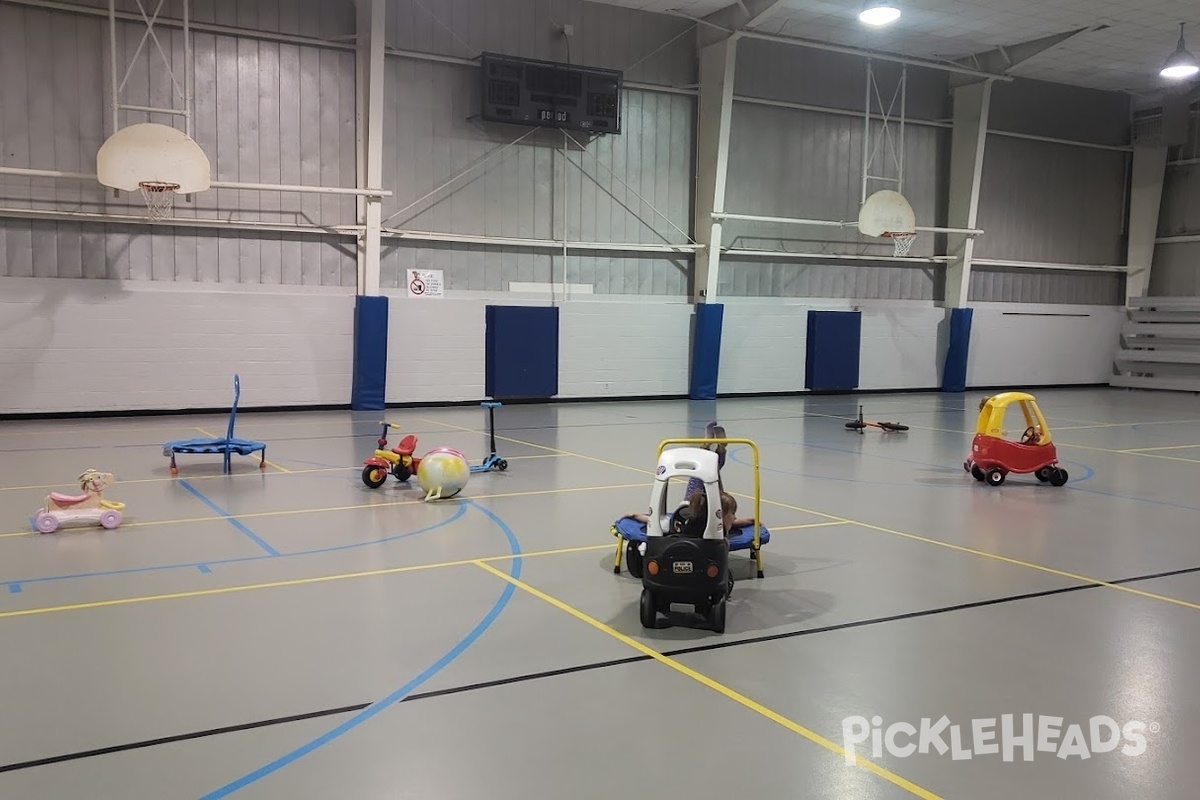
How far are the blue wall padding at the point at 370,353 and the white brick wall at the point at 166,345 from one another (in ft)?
0.94

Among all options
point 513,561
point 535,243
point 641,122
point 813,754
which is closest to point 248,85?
point 535,243

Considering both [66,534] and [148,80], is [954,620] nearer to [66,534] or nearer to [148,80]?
[66,534]

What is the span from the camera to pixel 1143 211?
27078mm

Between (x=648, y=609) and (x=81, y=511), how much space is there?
5.01m

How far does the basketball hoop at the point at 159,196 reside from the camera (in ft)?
45.2

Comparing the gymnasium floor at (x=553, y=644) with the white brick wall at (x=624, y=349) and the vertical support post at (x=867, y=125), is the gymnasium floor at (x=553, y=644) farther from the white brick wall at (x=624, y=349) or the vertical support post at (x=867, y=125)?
the vertical support post at (x=867, y=125)

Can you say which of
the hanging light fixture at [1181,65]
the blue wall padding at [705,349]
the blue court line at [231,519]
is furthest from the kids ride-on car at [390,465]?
the hanging light fixture at [1181,65]

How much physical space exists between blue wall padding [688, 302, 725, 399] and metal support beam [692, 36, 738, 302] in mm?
310

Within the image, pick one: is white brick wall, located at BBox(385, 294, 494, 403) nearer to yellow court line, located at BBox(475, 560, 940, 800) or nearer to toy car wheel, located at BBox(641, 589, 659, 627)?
yellow court line, located at BBox(475, 560, 940, 800)

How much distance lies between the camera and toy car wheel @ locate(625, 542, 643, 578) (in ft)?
21.2

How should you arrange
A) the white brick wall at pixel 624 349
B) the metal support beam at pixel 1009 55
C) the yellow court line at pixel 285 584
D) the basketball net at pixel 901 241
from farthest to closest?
the metal support beam at pixel 1009 55, the basketball net at pixel 901 241, the white brick wall at pixel 624 349, the yellow court line at pixel 285 584

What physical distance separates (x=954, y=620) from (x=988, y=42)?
66.4 ft

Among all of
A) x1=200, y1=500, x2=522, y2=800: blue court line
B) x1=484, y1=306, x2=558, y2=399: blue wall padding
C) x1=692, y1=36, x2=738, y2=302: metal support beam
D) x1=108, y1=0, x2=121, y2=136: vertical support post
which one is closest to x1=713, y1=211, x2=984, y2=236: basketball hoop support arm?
x1=692, y1=36, x2=738, y2=302: metal support beam

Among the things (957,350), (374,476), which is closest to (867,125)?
(957,350)
